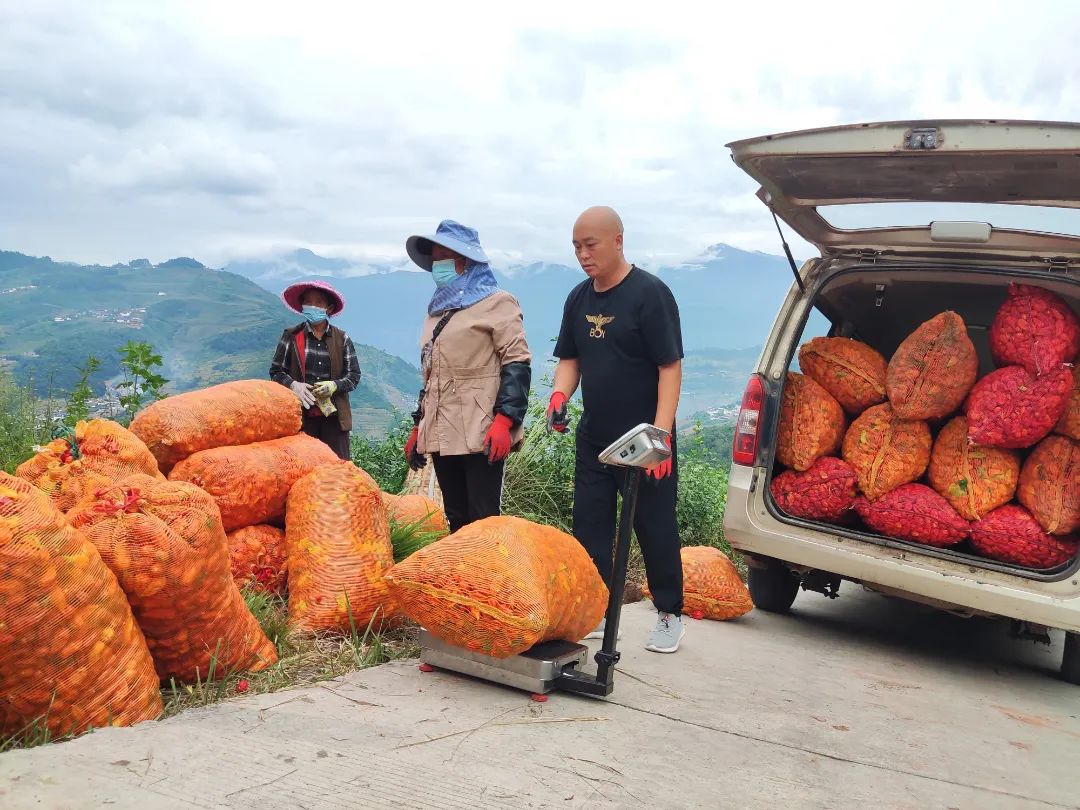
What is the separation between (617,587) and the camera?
3.29 metres

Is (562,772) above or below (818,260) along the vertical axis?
below

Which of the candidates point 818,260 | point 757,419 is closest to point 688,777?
point 757,419

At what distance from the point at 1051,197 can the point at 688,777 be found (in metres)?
3.33

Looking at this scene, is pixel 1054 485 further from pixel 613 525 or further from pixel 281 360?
pixel 281 360

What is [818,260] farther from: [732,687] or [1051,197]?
[732,687]

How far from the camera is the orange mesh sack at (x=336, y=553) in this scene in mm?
3709

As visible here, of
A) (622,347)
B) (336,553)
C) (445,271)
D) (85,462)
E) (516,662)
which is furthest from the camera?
(445,271)

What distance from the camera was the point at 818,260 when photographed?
4.93m

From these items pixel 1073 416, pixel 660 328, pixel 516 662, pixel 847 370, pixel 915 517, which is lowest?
pixel 516 662

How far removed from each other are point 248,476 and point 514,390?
125 cm

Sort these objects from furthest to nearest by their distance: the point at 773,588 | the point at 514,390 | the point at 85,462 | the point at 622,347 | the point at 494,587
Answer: the point at 773,588 → the point at 514,390 → the point at 622,347 → the point at 85,462 → the point at 494,587

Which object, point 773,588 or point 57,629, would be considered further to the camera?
point 773,588

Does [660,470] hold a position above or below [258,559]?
above

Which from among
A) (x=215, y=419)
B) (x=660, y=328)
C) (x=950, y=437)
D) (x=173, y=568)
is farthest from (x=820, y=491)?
(x=173, y=568)
